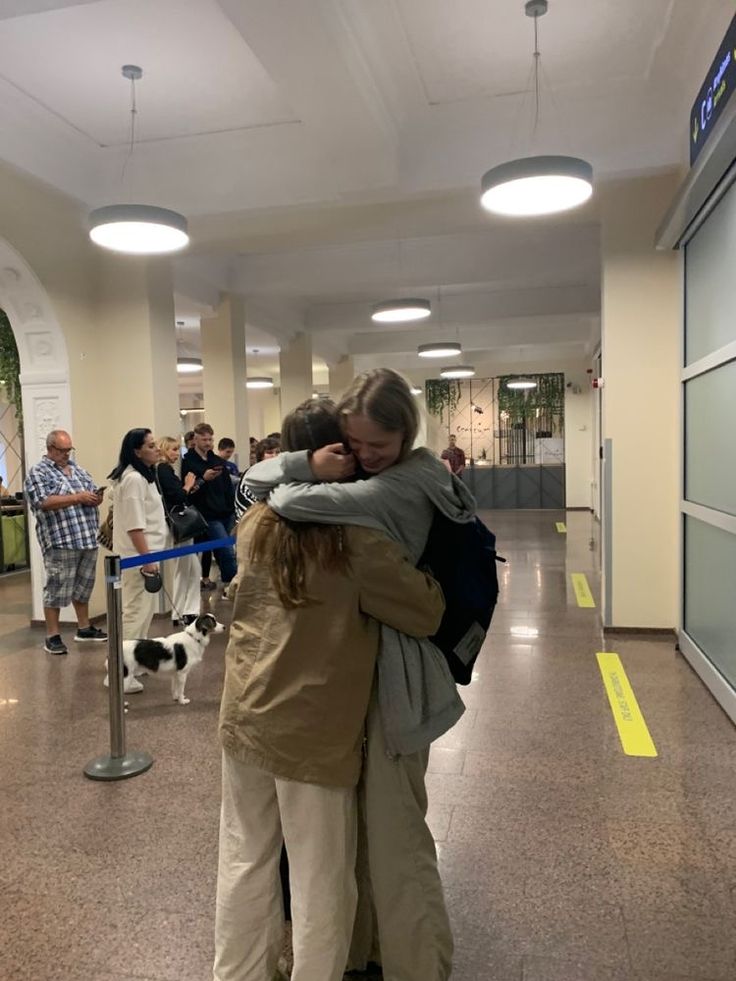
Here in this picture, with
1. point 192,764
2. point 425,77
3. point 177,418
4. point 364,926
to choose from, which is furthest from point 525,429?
point 364,926

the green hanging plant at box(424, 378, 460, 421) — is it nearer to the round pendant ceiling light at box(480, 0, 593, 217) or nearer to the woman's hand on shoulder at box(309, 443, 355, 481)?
the round pendant ceiling light at box(480, 0, 593, 217)

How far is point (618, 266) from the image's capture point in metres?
5.52

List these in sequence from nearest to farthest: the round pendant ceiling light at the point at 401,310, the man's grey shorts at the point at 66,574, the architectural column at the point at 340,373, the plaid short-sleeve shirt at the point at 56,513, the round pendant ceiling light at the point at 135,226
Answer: the round pendant ceiling light at the point at 135,226
the plaid short-sleeve shirt at the point at 56,513
the man's grey shorts at the point at 66,574
the round pendant ceiling light at the point at 401,310
the architectural column at the point at 340,373

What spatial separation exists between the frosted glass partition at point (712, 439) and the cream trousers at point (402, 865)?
2967 mm

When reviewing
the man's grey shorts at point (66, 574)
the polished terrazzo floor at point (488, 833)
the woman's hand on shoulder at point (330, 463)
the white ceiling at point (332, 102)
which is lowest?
the polished terrazzo floor at point (488, 833)

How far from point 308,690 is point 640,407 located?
4.64 m

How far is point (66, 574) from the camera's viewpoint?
18.1 feet

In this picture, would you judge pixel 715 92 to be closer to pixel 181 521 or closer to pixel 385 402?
pixel 385 402

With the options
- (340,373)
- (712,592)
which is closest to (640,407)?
(712,592)

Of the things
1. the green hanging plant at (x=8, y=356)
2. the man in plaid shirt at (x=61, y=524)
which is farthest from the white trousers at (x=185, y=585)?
the green hanging plant at (x=8, y=356)

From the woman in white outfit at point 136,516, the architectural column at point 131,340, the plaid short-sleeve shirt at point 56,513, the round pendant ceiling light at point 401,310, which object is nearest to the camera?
the woman in white outfit at point 136,516

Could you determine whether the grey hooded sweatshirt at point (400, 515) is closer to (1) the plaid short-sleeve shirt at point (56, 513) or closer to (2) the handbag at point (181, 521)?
(2) the handbag at point (181, 521)

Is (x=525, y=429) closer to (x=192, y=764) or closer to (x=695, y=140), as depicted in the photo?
(x=695, y=140)

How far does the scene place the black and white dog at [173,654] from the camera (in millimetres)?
4168
